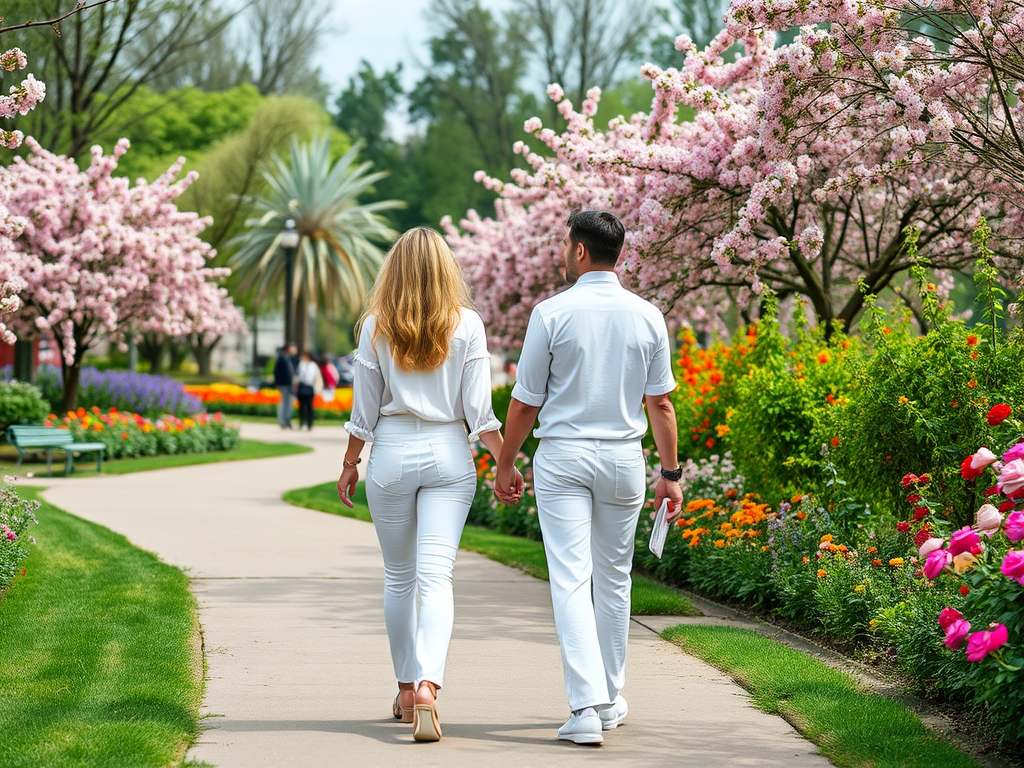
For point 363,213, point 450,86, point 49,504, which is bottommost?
point 49,504

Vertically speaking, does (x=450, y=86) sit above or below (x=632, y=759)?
above

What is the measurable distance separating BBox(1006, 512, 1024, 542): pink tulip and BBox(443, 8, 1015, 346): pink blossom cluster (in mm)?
3594

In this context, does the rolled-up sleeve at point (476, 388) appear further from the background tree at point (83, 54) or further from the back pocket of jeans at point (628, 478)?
the background tree at point (83, 54)

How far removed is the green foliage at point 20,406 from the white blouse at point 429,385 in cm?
1390

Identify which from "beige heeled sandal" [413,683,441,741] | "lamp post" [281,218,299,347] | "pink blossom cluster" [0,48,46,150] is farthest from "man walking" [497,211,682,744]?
"lamp post" [281,218,299,347]

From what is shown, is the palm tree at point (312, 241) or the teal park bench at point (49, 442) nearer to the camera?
the teal park bench at point (49, 442)

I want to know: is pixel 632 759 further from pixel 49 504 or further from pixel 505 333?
pixel 505 333

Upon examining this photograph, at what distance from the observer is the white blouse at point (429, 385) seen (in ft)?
14.3

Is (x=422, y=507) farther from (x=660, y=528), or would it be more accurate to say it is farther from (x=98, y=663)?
(x=98, y=663)

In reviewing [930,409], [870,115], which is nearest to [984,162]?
[870,115]

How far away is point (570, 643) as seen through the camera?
4.15 m

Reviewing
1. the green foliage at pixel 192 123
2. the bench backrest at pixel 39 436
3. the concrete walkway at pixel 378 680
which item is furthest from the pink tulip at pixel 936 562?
the green foliage at pixel 192 123

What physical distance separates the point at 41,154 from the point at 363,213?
66.6 ft

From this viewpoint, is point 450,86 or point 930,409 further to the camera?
point 450,86
